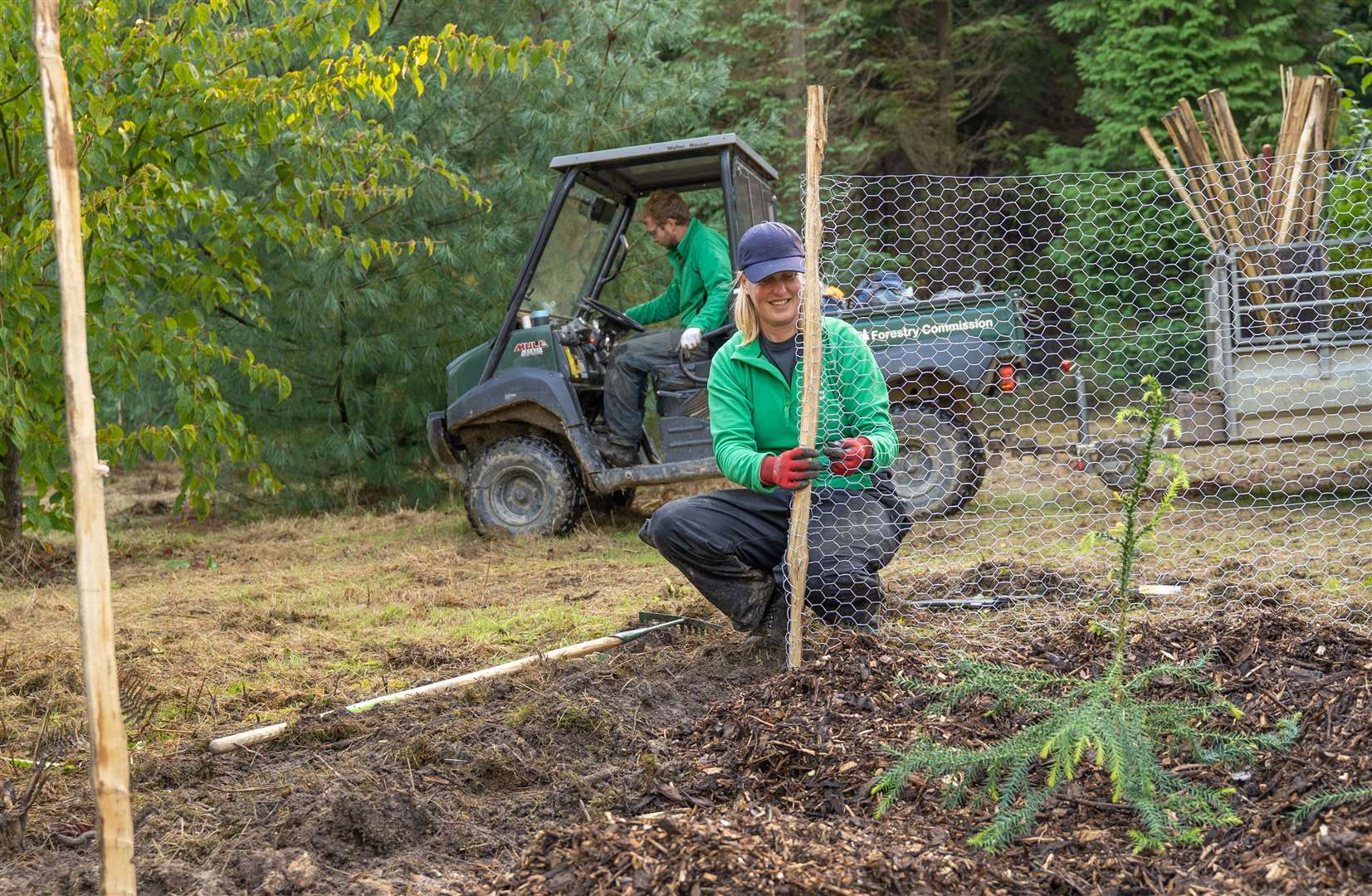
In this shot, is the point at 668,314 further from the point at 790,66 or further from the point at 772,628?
the point at 790,66

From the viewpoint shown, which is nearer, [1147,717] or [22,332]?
[1147,717]

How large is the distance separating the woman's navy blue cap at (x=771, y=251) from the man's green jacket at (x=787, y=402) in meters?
0.23

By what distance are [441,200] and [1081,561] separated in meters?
5.06

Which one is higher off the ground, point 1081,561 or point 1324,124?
point 1324,124

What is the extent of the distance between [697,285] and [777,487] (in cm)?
304

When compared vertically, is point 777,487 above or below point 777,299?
below

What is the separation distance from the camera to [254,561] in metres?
7.10

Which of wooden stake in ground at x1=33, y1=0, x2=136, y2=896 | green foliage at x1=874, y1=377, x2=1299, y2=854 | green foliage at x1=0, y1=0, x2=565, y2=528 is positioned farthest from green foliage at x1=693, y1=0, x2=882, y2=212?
wooden stake in ground at x1=33, y1=0, x2=136, y2=896

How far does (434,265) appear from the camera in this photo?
28.4 ft

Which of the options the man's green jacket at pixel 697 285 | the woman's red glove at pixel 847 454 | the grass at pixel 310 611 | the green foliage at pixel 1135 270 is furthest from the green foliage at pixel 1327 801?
the green foliage at pixel 1135 270

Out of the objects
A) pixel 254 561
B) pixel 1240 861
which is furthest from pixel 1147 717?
pixel 254 561

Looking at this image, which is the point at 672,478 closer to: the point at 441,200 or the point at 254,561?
the point at 254,561

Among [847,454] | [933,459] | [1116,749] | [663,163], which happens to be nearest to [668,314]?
[663,163]

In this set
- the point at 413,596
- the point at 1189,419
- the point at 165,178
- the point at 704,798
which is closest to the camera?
the point at 704,798
